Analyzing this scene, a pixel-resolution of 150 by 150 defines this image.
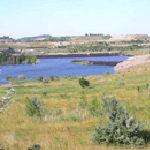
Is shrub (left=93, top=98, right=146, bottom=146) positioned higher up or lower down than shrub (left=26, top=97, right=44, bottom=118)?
higher up

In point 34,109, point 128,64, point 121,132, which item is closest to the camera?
point 121,132

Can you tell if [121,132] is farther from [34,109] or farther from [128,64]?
[128,64]

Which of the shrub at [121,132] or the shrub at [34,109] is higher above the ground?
the shrub at [121,132]

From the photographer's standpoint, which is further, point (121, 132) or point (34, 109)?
point (34, 109)

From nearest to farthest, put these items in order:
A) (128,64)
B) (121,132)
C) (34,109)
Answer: (121,132) → (34,109) → (128,64)

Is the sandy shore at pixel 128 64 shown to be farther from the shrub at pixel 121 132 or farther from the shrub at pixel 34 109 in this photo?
the shrub at pixel 121 132

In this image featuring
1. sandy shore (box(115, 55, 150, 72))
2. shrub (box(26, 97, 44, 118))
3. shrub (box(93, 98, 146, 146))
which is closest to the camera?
shrub (box(93, 98, 146, 146))

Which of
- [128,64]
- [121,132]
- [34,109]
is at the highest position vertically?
[121,132]

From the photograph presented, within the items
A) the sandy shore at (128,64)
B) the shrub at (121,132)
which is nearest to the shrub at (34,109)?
the shrub at (121,132)

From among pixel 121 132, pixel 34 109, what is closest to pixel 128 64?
pixel 34 109

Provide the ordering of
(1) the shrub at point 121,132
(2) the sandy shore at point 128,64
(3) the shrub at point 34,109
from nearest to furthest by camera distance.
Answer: (1) the shrub at point 121,132 → (3) the shrub at point 34,109 → (2) the sandy shore at point 128,64

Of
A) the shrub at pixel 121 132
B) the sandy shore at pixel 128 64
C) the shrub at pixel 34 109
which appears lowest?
the sandy shore at pixel 128 64

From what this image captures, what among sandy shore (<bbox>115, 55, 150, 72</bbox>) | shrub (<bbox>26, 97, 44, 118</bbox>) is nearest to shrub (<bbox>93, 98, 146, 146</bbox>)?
shrub (<bbox>26, 97, 44, 118</bbox>)

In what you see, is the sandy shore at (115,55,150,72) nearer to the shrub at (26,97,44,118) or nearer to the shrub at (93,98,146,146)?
the shrub at (26,97,44,118)
